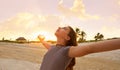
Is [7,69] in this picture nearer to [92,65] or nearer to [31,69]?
[31,69]

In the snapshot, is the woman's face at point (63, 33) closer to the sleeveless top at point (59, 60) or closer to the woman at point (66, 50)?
the woman at point (66, 50)

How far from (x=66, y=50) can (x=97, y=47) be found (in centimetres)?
51

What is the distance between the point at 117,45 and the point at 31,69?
30.6 feet

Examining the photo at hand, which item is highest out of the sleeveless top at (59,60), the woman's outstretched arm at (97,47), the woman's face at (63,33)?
the woman's face at (63,33)

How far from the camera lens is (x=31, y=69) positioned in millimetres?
11539

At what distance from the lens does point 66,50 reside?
301cm

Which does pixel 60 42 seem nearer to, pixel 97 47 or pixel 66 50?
pixel 66 50

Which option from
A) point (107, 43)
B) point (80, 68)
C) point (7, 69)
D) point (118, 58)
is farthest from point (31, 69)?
point (107, 43)

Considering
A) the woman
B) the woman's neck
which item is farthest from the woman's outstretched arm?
the woman's neck

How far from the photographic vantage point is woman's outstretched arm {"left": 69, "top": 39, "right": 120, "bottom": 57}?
242 centimetres

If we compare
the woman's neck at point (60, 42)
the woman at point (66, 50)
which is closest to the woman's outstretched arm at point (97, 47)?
the woman at point (66, 50)

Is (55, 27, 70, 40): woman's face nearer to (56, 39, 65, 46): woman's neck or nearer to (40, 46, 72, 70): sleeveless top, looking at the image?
(56, 39, 65, 46): woman's neck

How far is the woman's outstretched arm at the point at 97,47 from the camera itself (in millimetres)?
2422

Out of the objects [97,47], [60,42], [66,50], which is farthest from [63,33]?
[97,47]
